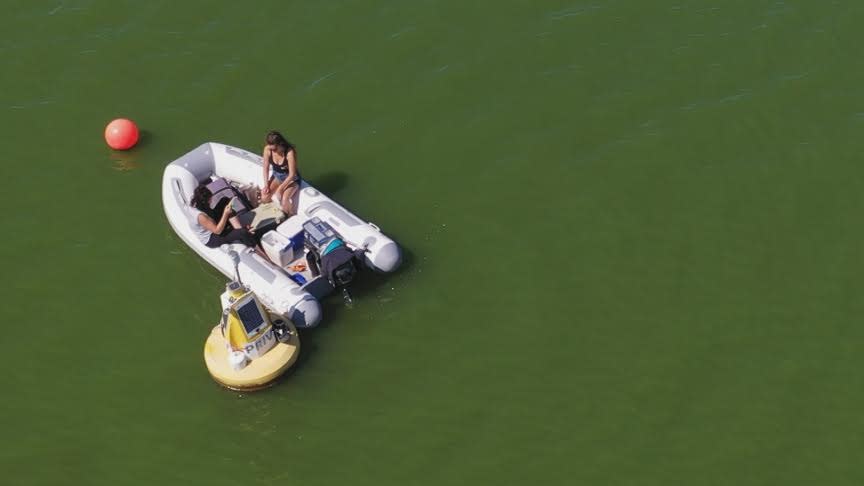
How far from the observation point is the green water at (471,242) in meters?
11.4

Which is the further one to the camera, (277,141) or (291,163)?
(291,163)

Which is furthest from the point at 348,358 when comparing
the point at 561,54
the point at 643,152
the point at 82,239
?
the point at 561,54

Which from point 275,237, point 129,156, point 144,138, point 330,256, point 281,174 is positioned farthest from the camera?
point 144,138

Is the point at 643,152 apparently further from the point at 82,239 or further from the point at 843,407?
the point at 82,239

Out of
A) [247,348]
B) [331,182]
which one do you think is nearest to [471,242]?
[331,182]

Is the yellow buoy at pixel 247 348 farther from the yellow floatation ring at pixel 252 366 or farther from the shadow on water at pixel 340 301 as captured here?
the shadow on water at pixel 340 301

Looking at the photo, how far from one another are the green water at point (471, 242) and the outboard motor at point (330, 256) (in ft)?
1.49

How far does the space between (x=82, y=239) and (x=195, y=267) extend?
1.80m

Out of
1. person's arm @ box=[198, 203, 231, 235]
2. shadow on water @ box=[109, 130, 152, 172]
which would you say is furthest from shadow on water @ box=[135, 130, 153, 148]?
person's arm @ box=[198, 203, 231, 235]

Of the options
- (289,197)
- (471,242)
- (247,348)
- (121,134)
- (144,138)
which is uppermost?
(121,134)

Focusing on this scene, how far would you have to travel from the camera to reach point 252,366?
38.4 ft

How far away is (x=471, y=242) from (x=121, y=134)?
5622mm

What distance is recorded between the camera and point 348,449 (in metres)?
11.4

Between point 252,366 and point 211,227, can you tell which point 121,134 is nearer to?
point 211,227
